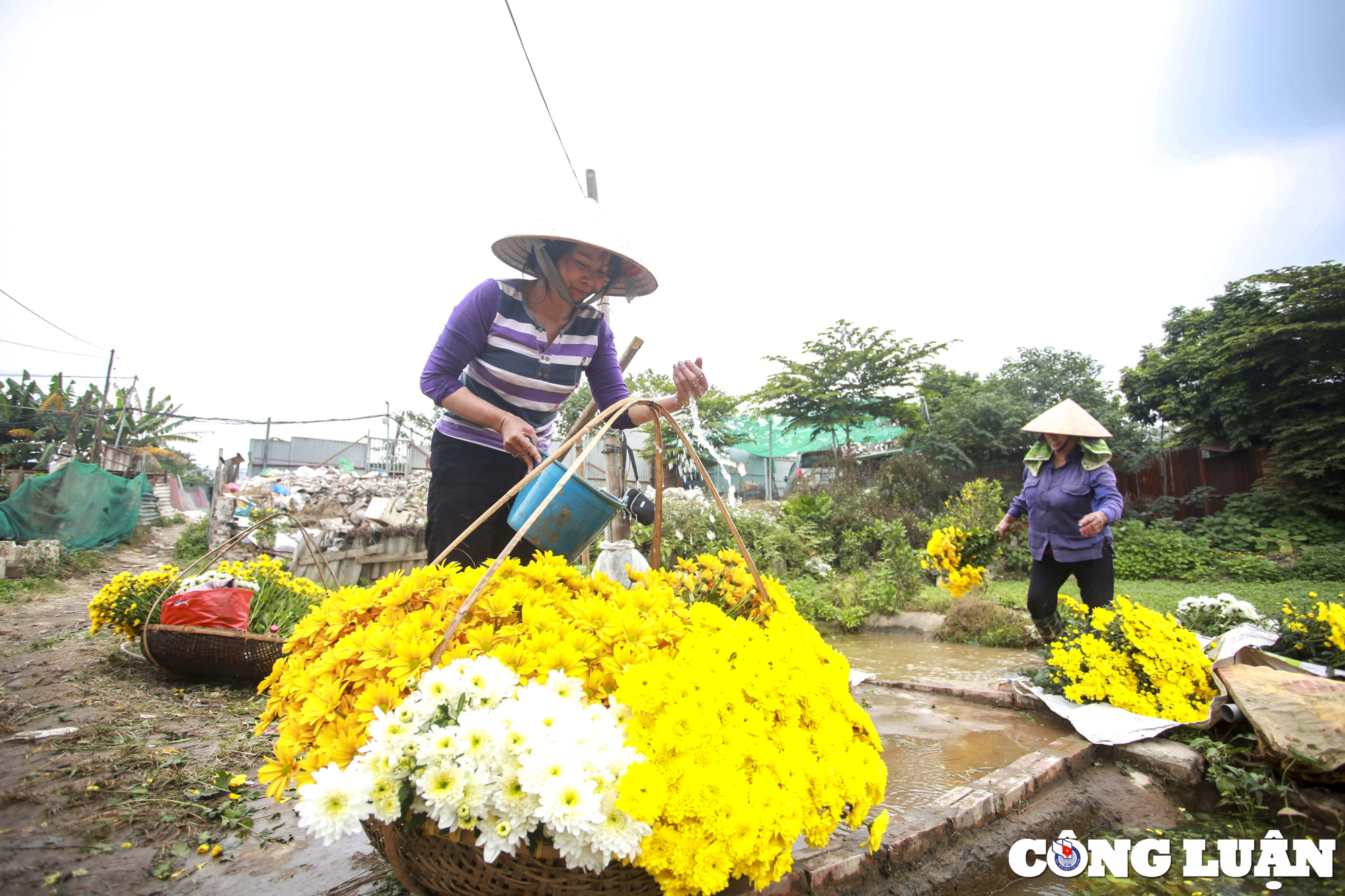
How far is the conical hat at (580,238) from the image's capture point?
2.05 metres

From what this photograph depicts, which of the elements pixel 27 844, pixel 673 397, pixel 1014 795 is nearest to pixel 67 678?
pixel 27 844

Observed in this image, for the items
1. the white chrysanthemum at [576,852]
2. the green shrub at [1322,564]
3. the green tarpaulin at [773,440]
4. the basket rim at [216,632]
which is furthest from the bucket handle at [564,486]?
the green tarpaulin at [773,440]


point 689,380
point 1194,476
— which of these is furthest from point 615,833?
point 1194,476

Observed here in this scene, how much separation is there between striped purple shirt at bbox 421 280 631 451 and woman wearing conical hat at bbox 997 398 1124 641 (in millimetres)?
2678

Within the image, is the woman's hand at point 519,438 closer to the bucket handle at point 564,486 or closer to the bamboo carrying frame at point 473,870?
the bucket handle at point 564,486

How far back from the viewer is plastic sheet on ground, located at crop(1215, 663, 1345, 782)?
6.40ft

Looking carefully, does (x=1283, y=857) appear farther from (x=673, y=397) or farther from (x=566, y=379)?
(x=566, y=379)

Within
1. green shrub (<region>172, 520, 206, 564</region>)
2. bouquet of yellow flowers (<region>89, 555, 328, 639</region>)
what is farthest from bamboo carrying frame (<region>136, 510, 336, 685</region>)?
green shrub (<region>172, 520, 206, 564</region>)

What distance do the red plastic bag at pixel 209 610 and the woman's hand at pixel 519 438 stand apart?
263cm

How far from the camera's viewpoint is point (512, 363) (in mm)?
2176

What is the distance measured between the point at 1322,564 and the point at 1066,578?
6550mm

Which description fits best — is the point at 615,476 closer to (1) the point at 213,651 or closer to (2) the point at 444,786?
(1) the point at 213,651

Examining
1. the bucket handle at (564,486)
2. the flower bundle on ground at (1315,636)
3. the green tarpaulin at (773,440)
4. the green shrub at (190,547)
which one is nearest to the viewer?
the bucket handle at (564,486)

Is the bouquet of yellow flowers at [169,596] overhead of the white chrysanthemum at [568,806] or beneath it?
beneath
